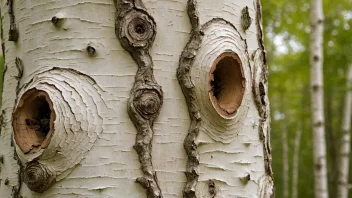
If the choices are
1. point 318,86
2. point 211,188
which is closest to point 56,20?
point 211,188

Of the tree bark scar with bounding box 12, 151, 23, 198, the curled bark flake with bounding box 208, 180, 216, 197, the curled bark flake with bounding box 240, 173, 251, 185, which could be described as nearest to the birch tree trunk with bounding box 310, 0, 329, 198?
the curled bark flake with bounding box 240, 173, 251, 185

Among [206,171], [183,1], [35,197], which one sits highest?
[183,1]

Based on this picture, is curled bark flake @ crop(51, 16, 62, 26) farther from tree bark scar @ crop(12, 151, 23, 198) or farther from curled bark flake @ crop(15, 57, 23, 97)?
tree bark scar @ crop(12, 151, 23, 198)

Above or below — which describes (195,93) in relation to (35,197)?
above

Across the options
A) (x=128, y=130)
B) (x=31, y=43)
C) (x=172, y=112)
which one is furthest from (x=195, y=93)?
(x=31, y=43)

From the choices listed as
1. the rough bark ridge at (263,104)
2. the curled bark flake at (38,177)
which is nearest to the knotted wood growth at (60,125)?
the curled bark flake at (38,177)

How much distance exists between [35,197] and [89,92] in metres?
0.29

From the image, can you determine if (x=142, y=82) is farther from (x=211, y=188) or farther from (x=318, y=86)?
(x=318, y=86)

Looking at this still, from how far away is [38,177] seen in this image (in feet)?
3.87

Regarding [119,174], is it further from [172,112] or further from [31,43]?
[31,43]

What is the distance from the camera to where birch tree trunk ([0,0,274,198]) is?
116cm

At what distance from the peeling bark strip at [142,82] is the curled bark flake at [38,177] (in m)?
0.21

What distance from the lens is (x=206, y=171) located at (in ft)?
3.98

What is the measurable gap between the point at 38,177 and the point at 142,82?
33cm
